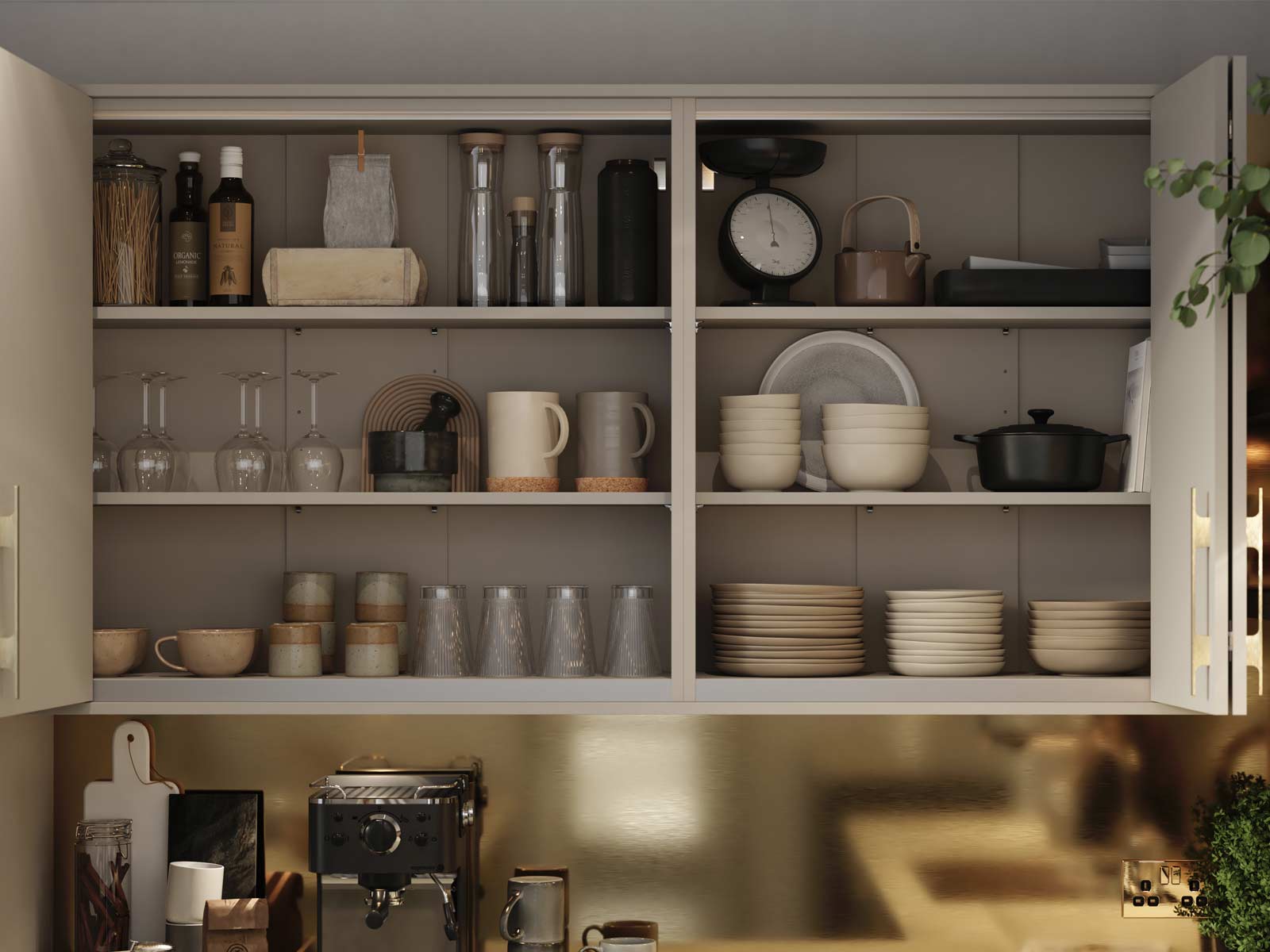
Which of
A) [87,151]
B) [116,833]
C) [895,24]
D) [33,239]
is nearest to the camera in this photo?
[33,239]

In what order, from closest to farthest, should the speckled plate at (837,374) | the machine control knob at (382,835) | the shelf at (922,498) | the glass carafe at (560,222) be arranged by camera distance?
the machine control knob at (382,835) < the shelf at (922,498) < the glass carafe at (560,222) < the speckled plate at (837,374)

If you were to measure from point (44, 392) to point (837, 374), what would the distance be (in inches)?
58.5

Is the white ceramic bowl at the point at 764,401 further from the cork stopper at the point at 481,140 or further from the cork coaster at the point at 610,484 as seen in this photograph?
the cork stopper at the point at 481,140

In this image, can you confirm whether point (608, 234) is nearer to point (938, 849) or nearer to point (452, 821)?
point (452, 821)

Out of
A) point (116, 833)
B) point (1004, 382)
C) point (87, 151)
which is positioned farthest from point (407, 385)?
point (1004, 382)

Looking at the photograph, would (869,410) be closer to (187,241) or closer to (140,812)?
(187,241)

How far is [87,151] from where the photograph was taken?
223cm

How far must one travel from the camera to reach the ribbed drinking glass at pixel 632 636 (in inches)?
89.6

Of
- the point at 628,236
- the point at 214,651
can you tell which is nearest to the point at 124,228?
the point at 214,651

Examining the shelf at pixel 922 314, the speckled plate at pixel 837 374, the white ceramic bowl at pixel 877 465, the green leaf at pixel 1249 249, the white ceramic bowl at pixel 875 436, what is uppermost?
the green leaf at pixel 1249 249

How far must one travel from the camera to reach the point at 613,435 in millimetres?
2328

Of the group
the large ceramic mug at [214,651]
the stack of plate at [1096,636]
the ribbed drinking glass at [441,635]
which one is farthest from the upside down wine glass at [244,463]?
the stack of plate at [1096,636]

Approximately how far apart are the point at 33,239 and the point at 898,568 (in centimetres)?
173

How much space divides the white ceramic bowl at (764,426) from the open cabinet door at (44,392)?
120cm
